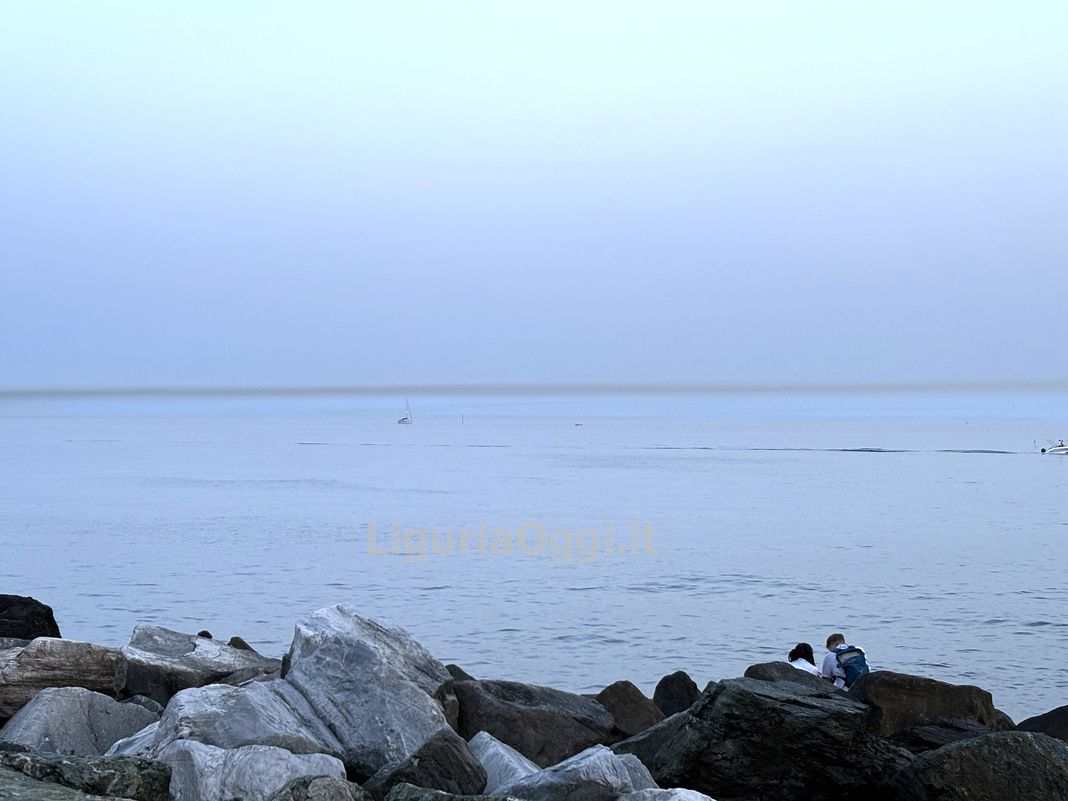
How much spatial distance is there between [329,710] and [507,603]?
54.0 ft

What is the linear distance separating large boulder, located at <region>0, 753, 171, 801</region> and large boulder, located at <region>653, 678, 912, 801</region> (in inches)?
163

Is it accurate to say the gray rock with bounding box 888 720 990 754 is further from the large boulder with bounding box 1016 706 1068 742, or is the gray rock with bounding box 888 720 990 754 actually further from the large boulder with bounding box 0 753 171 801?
the large boulder with bounding box 0 753 171 801

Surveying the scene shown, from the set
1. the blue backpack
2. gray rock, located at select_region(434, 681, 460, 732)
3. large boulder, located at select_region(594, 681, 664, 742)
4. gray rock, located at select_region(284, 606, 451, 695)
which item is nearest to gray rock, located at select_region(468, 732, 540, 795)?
gray rock, located at select_region(434, 681, 460, 732)

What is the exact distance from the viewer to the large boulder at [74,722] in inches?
412

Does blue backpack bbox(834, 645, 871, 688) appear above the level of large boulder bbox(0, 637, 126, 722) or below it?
below

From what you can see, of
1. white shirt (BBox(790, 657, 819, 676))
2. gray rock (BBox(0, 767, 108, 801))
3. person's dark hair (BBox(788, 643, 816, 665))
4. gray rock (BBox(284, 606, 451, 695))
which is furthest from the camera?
person's dark hair (BBox(788, 643, 816, 665))

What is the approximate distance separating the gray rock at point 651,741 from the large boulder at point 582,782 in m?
1.50

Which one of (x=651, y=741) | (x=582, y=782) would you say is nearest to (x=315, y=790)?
(x=582, y=782)

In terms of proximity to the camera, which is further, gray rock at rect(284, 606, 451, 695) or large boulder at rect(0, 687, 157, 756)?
gray rock at rect(284, 606, 451, 695)

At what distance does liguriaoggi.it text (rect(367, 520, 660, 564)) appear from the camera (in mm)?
35938

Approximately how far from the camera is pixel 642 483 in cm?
6247

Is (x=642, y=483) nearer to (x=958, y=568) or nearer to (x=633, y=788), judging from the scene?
(x=958, y=568)

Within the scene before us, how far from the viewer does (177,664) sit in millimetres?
13773

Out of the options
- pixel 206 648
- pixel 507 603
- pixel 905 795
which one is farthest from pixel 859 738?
pixel 507 603
